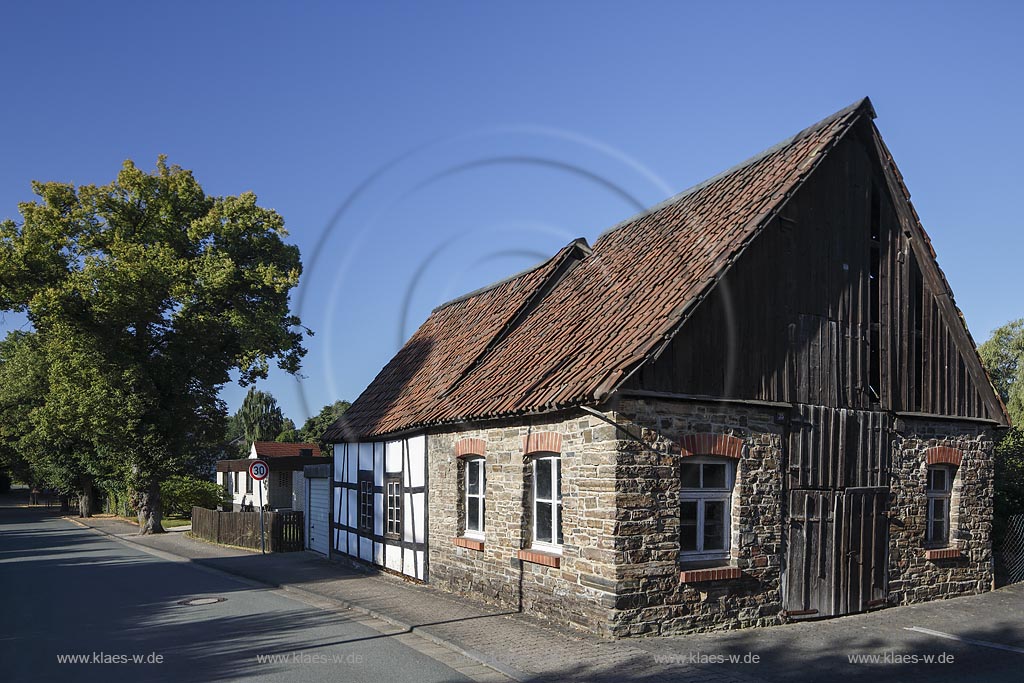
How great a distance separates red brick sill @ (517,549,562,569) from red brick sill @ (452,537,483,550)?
4.89ft

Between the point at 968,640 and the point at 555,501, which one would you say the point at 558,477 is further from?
the point at 968,640

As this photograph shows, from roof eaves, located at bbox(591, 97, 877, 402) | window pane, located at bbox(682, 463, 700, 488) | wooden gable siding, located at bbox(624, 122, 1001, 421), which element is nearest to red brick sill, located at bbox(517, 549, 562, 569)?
window pane, located at bbox(682, 463, 700, 488)

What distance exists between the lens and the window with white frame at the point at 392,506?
17.4 metres

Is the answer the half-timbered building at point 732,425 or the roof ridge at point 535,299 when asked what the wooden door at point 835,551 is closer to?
the half-timbered building at point 732,425

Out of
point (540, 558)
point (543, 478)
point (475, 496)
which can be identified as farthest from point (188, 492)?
point (540, 558)

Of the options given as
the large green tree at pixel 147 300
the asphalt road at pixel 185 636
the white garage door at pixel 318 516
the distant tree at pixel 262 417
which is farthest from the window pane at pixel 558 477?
the distant tree at pixel 262 417

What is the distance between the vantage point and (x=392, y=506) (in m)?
17.8

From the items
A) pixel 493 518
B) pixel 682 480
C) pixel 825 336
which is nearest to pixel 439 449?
pixel 493 518

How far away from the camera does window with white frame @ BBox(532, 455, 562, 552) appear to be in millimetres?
12148

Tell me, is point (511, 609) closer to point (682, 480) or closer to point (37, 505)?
point (682, 480)

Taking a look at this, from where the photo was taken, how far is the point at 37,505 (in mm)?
65688

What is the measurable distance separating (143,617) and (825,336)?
38.0 feet

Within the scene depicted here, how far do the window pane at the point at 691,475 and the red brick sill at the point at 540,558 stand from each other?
6.80 ft

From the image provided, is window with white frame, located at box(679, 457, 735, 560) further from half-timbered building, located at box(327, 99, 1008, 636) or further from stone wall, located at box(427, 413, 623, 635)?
stone wall, located at box(427, 413, 623, 635)
